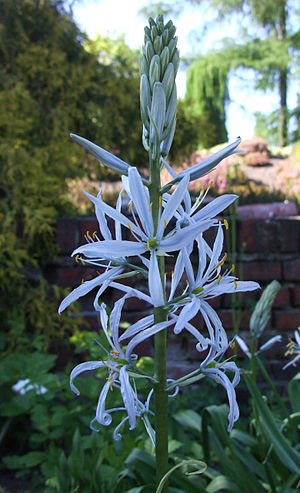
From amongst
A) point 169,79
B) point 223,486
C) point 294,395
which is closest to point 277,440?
point 223,486

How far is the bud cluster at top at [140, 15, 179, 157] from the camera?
60 cm

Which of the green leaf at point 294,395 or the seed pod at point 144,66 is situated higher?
the seed pod at point 144,66

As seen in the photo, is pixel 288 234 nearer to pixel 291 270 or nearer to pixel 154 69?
pixel 291 270

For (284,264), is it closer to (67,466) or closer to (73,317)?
(73,317)

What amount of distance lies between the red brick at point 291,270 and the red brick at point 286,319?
6.8 inches

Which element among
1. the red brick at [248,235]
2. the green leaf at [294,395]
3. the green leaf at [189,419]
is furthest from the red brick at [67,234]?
the green leaf at [294,395]

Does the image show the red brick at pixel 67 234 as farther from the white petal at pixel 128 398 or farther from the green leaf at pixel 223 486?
the white petal at pixel 128 398

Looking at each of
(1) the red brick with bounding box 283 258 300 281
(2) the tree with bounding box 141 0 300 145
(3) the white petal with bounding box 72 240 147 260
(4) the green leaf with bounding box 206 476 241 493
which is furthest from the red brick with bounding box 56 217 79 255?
(2) the tree with bounding box 141 0 300 145

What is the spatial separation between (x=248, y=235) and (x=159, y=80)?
1744 millimetres

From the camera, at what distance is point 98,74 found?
301 cm

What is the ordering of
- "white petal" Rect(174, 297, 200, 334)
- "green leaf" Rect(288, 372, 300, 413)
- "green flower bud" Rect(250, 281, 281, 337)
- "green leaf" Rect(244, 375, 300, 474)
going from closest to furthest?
"white petal" Rect(174, 297, 200, 334) < "green leaf" Rect(244, 375, 300, 474) < "green flower bud" Rect(250, 281, 281, 337) < "green leaf" Rect(288, 372, 300, 413)

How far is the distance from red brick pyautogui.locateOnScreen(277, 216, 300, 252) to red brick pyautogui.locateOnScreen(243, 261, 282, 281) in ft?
0.34

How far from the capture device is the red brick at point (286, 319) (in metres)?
2.25

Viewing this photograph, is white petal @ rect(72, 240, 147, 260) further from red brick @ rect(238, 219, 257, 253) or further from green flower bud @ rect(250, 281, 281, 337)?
red brick @ rect(238, 219, 257, 253)
